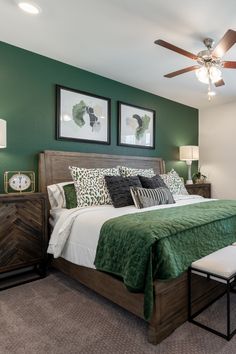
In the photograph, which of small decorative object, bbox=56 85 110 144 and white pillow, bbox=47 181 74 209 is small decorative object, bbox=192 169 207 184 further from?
white pillow, bbox=47 181 74 209

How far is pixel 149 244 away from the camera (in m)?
1.63

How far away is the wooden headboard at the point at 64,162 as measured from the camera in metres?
3.07

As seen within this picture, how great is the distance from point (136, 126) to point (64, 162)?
160cm

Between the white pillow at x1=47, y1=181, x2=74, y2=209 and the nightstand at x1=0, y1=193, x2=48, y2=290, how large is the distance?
0.73ft

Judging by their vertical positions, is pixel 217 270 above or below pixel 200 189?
below

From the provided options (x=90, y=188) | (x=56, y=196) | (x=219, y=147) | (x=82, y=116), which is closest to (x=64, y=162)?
(x=56, y=196)

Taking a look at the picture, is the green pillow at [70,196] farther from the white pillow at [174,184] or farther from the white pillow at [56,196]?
the white pillow at [174,184]

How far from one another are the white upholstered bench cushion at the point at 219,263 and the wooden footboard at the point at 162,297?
16cm

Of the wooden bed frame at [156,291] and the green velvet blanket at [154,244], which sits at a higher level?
the green velvet blanket at [154,244]

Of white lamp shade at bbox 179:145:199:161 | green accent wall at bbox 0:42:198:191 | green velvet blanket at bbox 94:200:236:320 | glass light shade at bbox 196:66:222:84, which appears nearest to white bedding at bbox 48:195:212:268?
green velvet blanket at bbox 94:200:236:320

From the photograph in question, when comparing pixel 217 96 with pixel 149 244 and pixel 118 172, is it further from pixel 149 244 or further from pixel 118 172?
pixel 149 244

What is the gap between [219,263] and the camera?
1798mm

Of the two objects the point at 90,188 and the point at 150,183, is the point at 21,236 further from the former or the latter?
the point at 150,183

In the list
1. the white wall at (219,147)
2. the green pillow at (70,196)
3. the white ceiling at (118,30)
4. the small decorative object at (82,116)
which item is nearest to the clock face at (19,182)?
the green pillow at (70,196)
